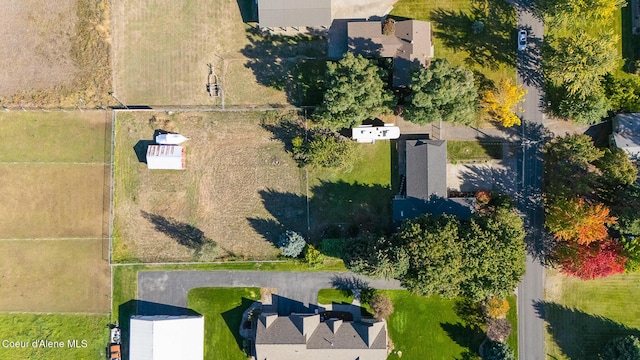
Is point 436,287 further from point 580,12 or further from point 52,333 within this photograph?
point 52,333

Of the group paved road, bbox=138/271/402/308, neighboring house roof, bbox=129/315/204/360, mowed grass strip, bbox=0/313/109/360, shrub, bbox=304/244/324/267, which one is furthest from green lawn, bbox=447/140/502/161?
mowed grass strip, bbox=0/313/109/360

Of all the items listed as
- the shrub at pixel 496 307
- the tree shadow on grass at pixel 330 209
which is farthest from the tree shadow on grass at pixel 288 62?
the shrub at pixel 496 307

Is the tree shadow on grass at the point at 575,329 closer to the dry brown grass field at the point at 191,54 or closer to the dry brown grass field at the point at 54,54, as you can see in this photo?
the dry brown grass field at the point at 191,54

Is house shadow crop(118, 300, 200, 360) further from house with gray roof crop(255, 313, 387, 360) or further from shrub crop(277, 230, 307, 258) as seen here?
shrub crop(277, 230, 307, 258)

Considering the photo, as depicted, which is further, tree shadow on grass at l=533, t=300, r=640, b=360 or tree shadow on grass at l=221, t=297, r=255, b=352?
tree shadow on grass at l=221, t=297, r=255, b=352

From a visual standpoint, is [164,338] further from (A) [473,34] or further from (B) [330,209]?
(A) [473,34]

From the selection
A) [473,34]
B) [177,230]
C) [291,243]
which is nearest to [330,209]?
[291,243]

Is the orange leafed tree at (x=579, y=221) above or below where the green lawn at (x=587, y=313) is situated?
above
